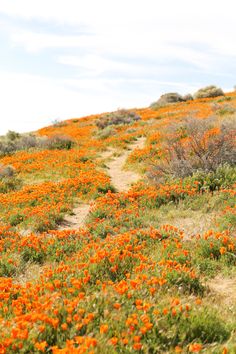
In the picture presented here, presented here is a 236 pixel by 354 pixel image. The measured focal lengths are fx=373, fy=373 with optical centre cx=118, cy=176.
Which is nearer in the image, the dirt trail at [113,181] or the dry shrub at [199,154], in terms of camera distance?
the dirt trail at [113,181]

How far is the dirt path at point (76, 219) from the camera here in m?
10.7

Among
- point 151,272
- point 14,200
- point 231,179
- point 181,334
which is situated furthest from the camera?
point 14,200

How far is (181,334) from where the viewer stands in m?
4.37

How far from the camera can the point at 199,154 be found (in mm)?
13469

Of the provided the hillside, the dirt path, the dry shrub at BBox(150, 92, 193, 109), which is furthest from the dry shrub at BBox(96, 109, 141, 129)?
the dirt path

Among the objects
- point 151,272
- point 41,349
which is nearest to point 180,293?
point 151,272

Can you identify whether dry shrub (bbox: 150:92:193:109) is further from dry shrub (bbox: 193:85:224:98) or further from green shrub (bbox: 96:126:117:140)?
green shrub (bbox: 96:126:117:140)

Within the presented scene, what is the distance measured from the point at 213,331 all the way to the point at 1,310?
2849 mm

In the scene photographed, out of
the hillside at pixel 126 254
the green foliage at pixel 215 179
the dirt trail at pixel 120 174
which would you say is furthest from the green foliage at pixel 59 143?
the green foliage at pixel 215 179

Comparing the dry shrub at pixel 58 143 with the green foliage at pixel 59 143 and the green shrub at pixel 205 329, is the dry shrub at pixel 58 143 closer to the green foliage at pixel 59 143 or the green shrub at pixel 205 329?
the green foliage at pixel 59 143

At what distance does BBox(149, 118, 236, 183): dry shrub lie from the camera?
511 inches

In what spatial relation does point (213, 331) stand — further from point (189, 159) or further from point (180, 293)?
point (189, 159)

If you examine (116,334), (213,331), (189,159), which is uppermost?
(189,159)

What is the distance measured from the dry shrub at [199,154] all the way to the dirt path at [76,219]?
9.04 feet
